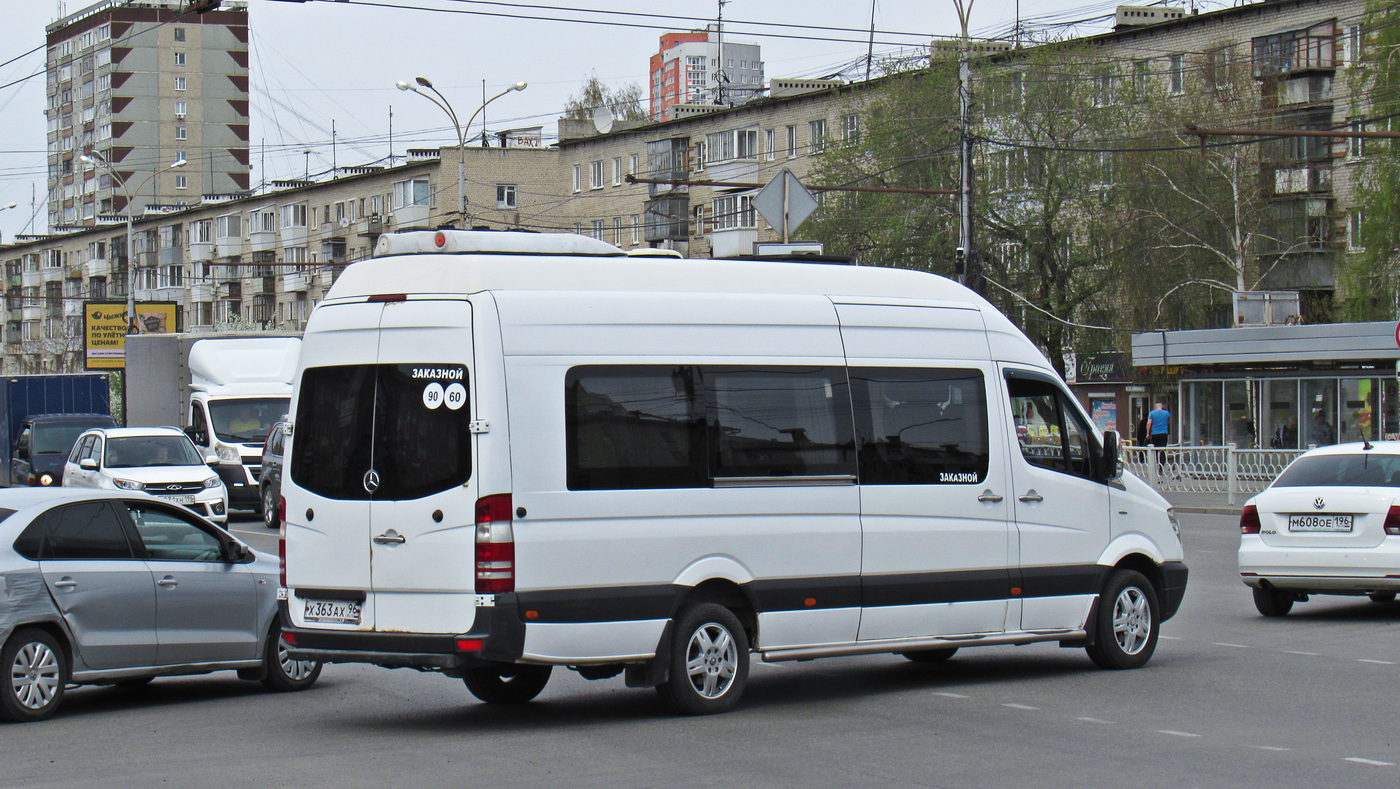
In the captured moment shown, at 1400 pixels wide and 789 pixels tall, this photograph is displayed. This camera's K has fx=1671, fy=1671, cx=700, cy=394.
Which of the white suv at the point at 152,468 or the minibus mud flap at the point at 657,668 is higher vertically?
the white suv at the point at 152,468

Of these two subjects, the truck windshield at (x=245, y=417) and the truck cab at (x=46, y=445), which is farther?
the truck cab at (x=46, y=445)

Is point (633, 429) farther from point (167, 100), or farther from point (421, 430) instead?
point (167, 100)

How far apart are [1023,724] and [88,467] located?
1999 cm

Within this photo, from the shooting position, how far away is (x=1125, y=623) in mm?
11164

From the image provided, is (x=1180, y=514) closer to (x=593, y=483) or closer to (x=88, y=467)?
(x=88, y=467)

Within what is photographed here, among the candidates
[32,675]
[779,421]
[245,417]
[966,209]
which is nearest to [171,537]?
[32,675]

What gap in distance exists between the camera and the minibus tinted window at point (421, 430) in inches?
343

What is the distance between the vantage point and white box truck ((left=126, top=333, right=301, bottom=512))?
96.8ft

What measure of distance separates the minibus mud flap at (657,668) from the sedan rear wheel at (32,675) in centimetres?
337

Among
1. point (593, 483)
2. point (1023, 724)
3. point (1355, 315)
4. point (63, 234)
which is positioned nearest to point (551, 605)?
point (593, 483)

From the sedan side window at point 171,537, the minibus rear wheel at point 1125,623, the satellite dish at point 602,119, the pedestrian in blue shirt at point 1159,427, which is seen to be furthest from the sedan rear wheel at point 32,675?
the satellite dish at point 602,119

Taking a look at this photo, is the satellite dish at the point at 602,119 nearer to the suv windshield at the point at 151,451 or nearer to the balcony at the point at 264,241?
the suv windshield at the point at 151,451

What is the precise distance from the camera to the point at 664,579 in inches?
358

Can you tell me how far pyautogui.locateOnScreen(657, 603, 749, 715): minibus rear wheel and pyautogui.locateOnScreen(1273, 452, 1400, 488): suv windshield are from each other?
6.99m
